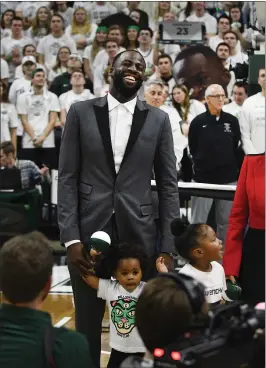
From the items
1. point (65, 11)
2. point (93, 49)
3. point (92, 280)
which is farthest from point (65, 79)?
point (92, 280)

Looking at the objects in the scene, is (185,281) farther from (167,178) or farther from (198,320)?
(167,178)

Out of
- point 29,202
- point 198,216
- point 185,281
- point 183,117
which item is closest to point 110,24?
point 183,117

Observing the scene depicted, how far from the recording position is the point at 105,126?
405cm

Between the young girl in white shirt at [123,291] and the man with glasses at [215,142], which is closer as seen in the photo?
the young girl in white shirt at [123,291]

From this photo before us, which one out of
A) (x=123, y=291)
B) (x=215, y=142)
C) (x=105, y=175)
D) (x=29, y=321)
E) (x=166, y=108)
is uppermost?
(x=166, y=108)

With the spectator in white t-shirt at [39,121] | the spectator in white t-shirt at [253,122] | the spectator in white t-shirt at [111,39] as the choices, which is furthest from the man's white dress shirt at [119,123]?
the spectator in white t-shirt at [111,39]

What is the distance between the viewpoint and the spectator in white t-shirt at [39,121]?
427 inches

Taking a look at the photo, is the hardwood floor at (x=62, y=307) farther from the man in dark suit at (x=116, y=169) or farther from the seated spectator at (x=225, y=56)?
the seated spectator at (x=225, y=56)

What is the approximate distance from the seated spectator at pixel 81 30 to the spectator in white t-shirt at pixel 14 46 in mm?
723

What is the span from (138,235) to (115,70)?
828 mm

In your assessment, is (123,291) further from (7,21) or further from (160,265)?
(7,21)

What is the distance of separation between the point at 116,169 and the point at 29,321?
148 centimetres

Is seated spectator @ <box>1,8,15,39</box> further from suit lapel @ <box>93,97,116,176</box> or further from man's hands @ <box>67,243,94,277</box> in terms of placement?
man's hands @ <box>67,243,94,277</box>

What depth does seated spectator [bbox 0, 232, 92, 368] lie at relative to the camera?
2664mm
